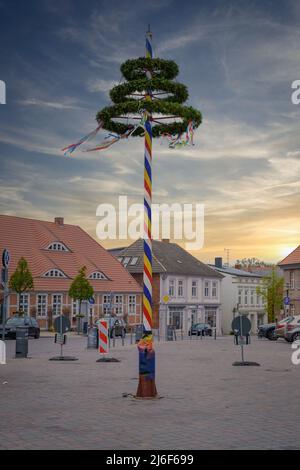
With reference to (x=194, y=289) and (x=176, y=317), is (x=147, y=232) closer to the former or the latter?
(x=176, y=317)

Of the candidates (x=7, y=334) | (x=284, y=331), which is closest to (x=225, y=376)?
(x=284, y=331)

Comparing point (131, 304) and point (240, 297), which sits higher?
point (240, 297)

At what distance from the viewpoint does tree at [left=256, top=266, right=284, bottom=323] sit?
84000 millimetres

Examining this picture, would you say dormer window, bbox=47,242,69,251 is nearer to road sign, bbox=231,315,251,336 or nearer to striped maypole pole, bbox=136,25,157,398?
road sign, bbox=231,315,251,336

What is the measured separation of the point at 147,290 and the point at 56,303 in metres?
43.2

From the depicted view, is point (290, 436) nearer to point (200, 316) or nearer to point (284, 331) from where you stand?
point (284, 331)

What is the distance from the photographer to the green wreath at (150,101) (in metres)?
14.0

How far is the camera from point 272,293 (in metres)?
83.9

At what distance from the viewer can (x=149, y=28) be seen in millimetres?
14609

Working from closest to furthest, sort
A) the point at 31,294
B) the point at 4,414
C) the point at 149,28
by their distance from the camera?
the point at 4,414
the point at 149,28
the point at 31,294

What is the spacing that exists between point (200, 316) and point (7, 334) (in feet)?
129

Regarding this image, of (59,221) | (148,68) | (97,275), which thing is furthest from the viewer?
(59,221)

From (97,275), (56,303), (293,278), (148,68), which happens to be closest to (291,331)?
(148,68)

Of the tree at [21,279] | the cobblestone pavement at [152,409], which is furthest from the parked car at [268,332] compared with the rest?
the cobblestone pavement at [152,409]
